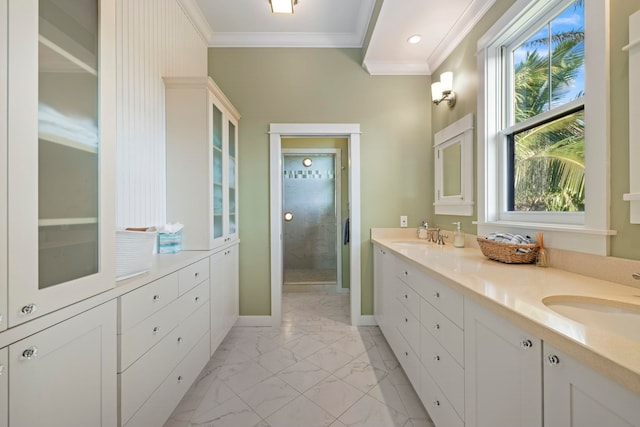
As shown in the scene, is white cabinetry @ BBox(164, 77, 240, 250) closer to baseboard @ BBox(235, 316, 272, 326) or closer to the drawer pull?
baseboard @ BBox(235, 316, 272, 326)

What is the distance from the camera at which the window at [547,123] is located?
1145mm

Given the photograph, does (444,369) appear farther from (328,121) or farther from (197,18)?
(197,18)

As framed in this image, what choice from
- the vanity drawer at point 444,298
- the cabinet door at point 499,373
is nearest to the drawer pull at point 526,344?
the cabinet door at point 499,373

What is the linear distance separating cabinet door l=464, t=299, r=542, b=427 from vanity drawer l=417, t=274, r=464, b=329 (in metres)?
0.05

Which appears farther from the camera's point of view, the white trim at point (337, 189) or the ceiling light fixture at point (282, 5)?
the white trim at point (337, 189)

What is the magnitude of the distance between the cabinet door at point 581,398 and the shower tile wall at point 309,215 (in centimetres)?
393

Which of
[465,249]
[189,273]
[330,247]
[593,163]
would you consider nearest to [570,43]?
[593,163]

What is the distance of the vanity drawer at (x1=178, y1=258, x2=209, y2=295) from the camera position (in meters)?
1.57

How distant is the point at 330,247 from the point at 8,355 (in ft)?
13.7

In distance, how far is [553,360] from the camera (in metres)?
0.70

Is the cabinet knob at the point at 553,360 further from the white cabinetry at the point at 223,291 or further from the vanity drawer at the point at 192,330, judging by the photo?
the white cabinetry at the point at 223,291

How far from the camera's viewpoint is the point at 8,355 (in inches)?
26.8

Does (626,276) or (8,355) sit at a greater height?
(626,276)

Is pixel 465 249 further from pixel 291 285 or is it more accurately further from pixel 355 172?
pixel 291 285
